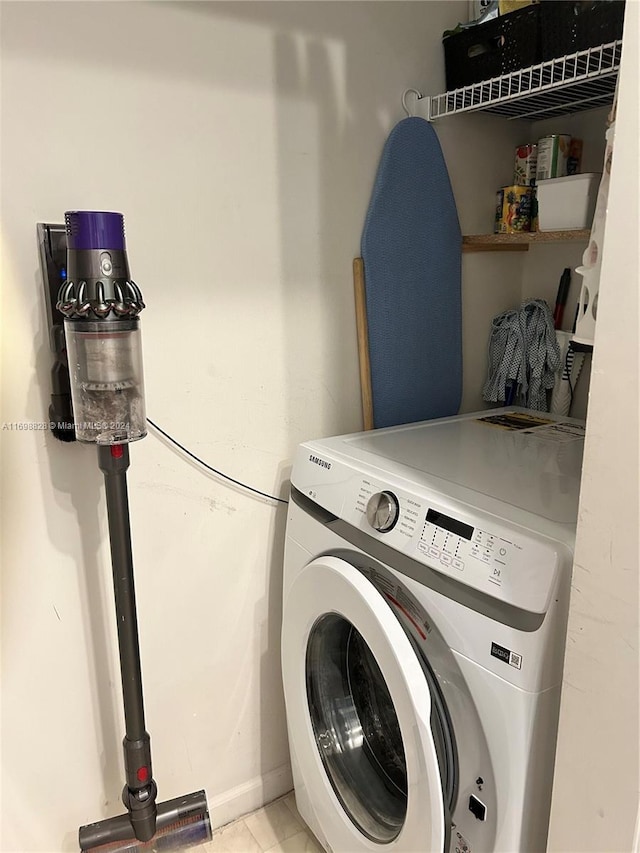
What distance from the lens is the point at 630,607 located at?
78 centimetres

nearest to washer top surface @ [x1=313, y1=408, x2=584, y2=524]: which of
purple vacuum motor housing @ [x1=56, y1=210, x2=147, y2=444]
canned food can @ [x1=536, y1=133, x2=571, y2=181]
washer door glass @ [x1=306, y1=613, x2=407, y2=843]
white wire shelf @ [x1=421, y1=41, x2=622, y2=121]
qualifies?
washer door glass @ [x1=306, y1=613, x2=407, y2=843]

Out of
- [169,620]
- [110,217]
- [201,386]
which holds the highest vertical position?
[110,217]

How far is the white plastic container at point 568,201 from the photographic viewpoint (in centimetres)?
145

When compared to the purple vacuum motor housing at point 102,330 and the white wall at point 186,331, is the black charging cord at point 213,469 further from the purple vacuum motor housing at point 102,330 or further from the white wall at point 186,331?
the purple vacuum motor housing at point 102,330

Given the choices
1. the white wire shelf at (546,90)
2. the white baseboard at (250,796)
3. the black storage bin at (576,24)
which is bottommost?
the white baseboard at (250,796)

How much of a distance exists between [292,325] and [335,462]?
0.37 meters

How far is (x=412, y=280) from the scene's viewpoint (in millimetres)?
1627

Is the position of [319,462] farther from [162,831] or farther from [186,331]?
[162,831]

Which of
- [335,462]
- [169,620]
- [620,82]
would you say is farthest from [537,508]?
[169,620]

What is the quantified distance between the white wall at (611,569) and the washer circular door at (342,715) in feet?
1.16

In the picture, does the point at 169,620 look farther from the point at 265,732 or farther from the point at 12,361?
the point at 12,361

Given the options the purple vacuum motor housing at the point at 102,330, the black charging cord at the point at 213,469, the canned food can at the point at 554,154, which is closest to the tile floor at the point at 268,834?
the black charging cord at the point at 213,469

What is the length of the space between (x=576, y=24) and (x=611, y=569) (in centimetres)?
110

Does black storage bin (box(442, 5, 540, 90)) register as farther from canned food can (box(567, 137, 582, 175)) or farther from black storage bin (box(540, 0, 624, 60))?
canned food can (box(567, 137, 582, 175))
